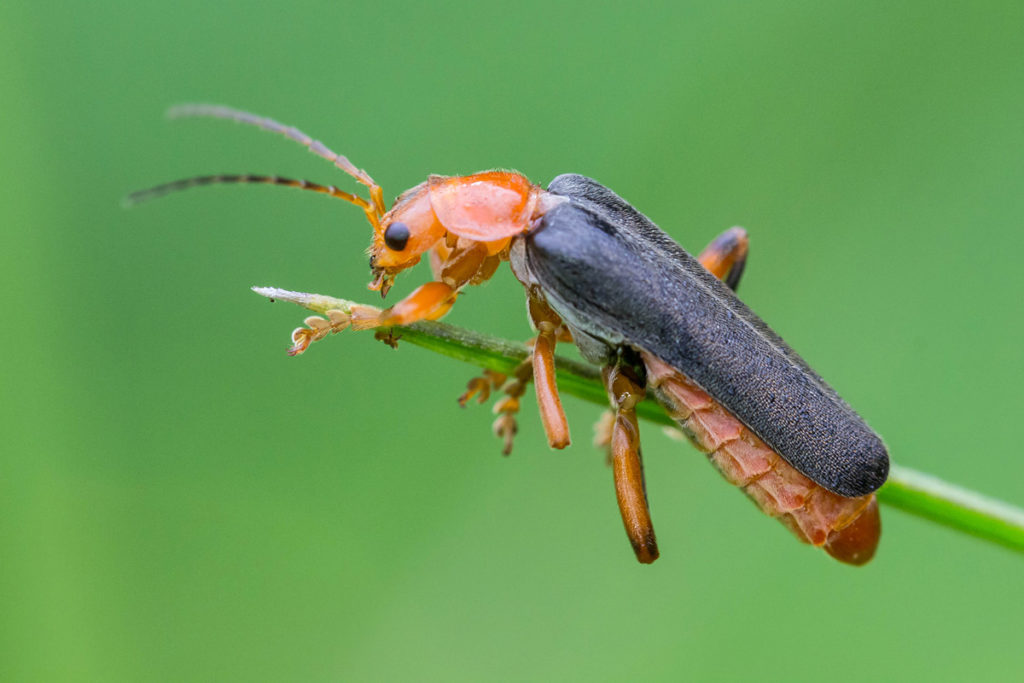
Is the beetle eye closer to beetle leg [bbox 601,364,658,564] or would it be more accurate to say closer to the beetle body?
the beetle body

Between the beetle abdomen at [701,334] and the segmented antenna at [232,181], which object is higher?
the beetle abdomen at [701,334]

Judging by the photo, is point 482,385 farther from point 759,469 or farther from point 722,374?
point 759,469

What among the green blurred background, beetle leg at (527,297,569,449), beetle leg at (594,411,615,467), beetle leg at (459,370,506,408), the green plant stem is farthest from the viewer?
the green blurred background

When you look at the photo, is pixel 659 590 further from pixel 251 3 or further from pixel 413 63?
pixel 251 3

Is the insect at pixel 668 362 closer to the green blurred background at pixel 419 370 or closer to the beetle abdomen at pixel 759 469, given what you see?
the beetle abdomen at pixel 759 469

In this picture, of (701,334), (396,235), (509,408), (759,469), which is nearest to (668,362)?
(701,334)

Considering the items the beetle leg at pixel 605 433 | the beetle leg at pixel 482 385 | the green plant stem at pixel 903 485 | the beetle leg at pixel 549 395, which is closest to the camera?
the green plant stem at pixel 903 485

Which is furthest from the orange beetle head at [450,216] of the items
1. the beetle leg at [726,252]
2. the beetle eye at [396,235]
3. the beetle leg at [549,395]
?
the beetle leg at [726,252]

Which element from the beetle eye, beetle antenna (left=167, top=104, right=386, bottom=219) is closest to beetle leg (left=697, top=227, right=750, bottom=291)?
the beetle eye
